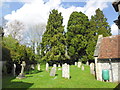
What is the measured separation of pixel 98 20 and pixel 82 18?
532 cm

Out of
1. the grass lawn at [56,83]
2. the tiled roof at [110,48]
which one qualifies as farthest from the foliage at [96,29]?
the grass lawn at [56,83]

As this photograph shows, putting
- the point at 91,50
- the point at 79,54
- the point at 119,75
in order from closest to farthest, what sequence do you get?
the point at 119,75 < the point at 91,50 < the point at 79,54

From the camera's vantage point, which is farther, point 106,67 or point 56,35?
point 56,35

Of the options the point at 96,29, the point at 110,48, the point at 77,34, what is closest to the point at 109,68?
the point at 110,48

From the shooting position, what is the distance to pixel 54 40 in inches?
1342

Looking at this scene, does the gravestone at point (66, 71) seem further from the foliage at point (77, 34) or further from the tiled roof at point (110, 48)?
the foliage at point (77, 34)

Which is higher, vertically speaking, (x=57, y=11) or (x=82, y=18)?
(x=57, y=11)

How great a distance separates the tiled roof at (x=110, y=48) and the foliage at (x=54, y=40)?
18.1m

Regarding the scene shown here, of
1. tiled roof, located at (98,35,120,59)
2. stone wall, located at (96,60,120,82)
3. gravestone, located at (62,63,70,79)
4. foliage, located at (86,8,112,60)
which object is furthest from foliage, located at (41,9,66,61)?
stone wall, located at (96,60,120,82)

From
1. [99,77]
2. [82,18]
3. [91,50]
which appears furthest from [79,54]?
[99,77]

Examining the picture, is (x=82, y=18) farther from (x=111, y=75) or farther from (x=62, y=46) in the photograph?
(x=111, y=75)

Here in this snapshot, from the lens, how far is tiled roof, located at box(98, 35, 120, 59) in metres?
13.4

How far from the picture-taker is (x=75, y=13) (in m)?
39.6

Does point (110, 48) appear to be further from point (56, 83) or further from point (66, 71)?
point (56, 83)
